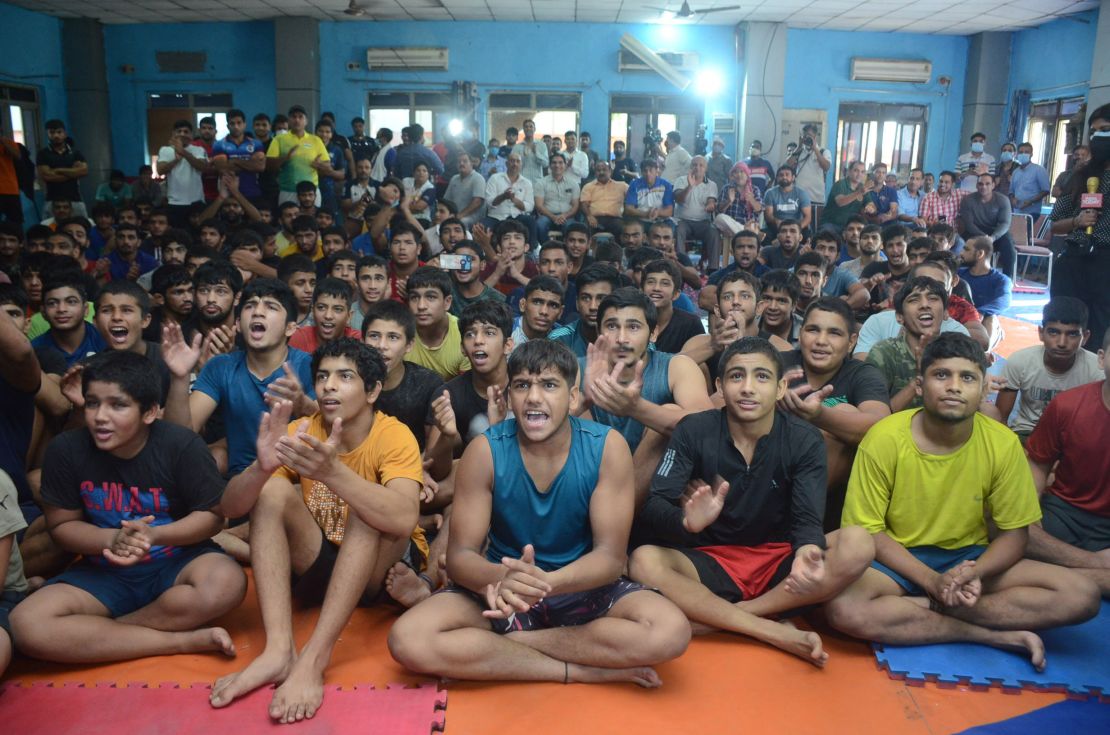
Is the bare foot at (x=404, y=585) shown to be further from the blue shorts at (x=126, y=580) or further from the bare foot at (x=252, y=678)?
the blue shorts at (x=126, y=580)

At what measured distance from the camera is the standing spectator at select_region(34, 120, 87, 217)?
9289mm

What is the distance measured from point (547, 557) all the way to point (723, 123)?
41.2 ft

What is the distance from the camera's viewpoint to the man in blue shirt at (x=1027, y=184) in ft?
37.9

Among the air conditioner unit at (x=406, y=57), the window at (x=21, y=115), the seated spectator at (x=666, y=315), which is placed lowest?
the seated spectator at (x=666, y=315)

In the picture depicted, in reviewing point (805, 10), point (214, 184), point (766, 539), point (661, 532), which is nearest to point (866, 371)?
point (766, 539)

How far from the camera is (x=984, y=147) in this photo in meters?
14.0

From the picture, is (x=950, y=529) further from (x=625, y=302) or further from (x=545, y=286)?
(x=545, y=286)

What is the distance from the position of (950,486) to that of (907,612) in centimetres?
48

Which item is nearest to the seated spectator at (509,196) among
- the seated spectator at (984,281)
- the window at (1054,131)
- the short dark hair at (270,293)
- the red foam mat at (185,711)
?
the seated spectator at (984,281)

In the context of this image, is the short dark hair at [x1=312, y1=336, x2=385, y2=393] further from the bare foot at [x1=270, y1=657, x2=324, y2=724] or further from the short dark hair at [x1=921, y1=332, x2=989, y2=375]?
the short dark hair at [x1=921, y1=332, x2=989, y2=375]

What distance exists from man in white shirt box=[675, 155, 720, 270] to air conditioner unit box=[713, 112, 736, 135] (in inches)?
162

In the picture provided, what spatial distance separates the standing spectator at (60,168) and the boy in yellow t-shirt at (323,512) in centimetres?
807

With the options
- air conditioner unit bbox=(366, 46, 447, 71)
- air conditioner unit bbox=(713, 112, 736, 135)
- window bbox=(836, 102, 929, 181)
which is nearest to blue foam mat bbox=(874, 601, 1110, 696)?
air conditioner unit bbox=(713, 112, 736, 135)

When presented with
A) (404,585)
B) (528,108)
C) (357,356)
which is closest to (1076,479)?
(404,585)
